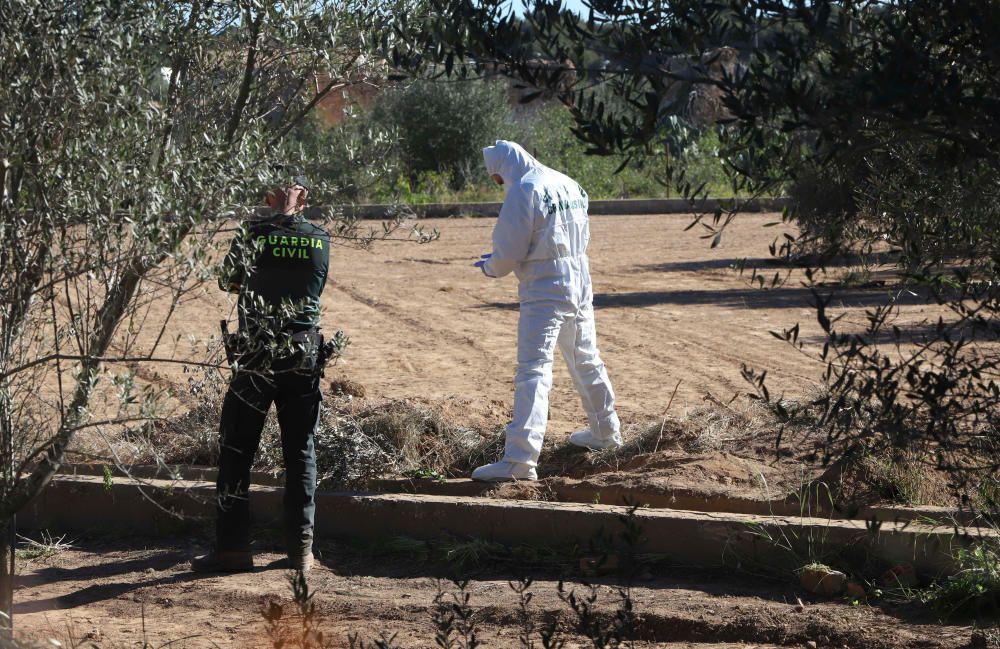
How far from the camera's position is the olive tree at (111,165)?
362 cm

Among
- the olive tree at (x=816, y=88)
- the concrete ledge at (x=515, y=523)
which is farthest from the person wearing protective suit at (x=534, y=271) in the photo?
the olive tree at (x=816, y=88)

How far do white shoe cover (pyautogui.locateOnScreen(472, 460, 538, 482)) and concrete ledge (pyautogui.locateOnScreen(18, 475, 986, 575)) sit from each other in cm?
27

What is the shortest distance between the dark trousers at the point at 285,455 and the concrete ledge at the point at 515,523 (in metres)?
0.24

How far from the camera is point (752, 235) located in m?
20.7

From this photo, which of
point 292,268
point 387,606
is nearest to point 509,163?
point 292,268

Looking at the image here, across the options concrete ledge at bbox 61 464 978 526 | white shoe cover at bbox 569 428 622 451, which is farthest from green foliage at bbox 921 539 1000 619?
white shoe cover at bbox 569 428 622 451

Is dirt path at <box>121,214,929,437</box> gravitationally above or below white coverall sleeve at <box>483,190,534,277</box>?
below

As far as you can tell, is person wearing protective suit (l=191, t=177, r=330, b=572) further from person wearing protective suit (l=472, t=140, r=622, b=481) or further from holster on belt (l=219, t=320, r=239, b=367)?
person wearing protective suit (l=472, t=140, r=622, b=481)

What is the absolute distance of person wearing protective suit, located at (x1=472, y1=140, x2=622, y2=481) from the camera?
659 centimetres

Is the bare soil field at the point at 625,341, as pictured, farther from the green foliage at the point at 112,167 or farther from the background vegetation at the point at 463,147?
the background vegetation at the point at 463,147

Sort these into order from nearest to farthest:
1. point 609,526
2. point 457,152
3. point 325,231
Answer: point 325,231 → point 609,526 → point 457,152

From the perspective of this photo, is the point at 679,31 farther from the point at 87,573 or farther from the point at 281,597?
the point at 87,573

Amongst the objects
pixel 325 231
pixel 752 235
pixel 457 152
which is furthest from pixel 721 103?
pixel 457 152

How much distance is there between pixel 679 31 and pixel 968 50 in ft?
2.18
